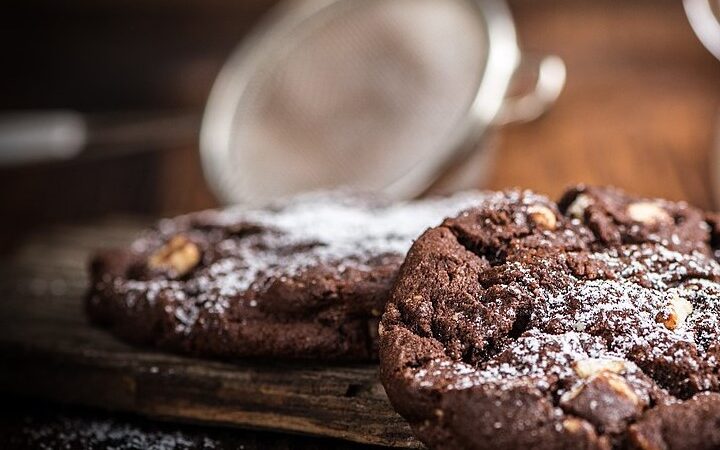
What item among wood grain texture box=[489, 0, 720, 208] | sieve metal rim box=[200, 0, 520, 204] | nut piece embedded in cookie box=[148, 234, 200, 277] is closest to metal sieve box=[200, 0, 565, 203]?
sieve metal rim box=[200, 0, 520, 204]

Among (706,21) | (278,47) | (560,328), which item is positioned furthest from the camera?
(278,47)

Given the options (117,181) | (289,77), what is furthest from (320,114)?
(117,181)

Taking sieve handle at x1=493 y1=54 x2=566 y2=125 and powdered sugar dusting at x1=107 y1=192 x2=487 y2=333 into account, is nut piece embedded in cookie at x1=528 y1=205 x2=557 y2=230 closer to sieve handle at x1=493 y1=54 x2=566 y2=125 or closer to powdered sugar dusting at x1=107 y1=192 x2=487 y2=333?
powdered sugar dusting at x1=107 y1=192 x2=487 y2=333

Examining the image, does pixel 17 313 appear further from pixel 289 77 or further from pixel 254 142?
pixel 289 77

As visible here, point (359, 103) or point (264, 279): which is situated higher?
point (359, 103)

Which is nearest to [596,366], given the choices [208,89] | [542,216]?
[542,216]

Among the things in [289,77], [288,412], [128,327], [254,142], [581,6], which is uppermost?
[581,6]

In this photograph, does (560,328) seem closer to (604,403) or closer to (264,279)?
(604,403)

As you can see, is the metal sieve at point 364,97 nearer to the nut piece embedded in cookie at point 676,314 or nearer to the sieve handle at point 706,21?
the sieve handle at point 706,21

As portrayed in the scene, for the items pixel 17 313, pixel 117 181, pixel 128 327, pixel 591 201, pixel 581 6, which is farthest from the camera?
pixel 581 6
